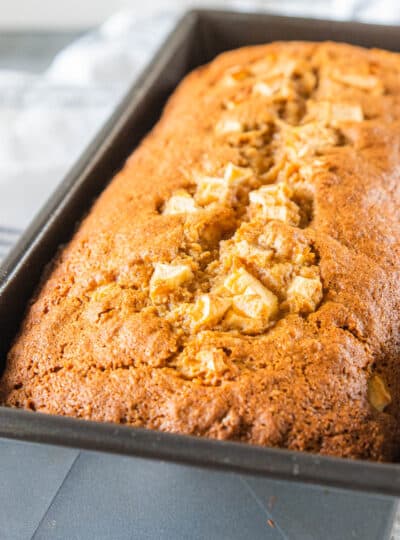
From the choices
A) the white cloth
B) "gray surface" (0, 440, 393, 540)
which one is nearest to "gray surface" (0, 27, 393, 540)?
"gray surface" (0, 440, 393, 540)

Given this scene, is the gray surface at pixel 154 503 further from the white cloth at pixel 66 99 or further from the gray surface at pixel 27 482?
the white cloth at pixel 66 99

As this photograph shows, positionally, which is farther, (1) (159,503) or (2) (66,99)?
(2) (66,99)

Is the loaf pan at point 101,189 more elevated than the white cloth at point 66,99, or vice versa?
the loaf pan at point 101,189

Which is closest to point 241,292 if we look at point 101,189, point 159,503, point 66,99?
point 159,503

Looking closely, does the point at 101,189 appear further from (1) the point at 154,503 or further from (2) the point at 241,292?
(1) the point at 154,503

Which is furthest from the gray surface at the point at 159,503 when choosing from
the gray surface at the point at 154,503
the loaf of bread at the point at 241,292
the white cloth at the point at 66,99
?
the white cloth at the point at 66,99

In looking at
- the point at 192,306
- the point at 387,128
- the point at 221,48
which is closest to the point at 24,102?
the point at 221,48

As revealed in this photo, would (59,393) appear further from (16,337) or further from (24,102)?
(24,102)
